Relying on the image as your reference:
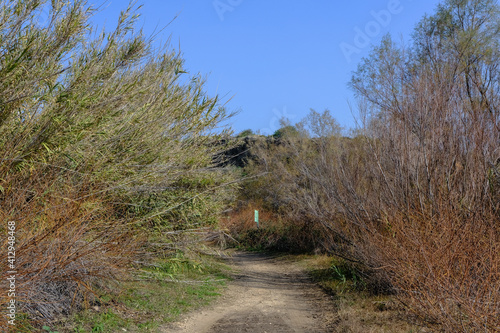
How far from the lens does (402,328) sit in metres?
6.24

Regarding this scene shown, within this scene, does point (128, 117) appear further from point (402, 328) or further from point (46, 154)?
point (402, 328)

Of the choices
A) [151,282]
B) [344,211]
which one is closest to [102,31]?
[151,282]

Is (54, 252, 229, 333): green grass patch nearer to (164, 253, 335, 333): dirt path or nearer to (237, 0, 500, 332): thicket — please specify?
(164, 253, 335, 333): dirt path

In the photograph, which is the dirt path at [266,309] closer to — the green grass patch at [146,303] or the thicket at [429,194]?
the green grass patch at [146,303]

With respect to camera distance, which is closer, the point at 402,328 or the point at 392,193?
the point at 402,328

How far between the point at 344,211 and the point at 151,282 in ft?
15.0

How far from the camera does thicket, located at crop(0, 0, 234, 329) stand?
5.21 meters

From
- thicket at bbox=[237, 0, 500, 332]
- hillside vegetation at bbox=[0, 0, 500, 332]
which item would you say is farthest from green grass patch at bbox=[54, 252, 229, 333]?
thicket at bbox=[237, 0, 500, 332]

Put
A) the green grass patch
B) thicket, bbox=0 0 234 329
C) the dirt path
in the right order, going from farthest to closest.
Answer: the dirt path
the green grass patch
thicket, bbox=0 0 234 329

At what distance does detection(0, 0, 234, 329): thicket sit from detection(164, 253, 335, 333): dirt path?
197cm

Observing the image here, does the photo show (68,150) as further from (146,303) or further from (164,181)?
(146,303)

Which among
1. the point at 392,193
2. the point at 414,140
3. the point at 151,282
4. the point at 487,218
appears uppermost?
the point at 414,140

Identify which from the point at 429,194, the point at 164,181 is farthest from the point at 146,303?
the point at 429,194

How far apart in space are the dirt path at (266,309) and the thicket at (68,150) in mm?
1974
